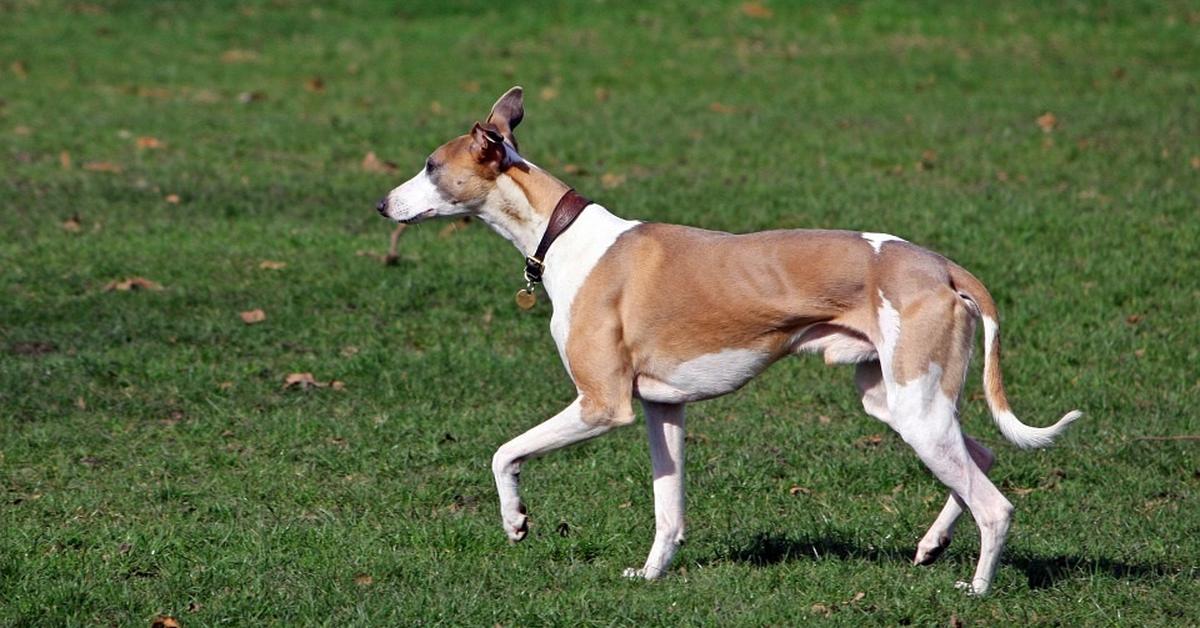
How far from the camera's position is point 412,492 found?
8.02m

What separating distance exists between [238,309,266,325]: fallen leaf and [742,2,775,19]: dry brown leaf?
11.9 meters

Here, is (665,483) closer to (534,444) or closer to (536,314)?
(534,444)

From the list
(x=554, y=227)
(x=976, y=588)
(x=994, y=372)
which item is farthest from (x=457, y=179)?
(x=976, y=588)

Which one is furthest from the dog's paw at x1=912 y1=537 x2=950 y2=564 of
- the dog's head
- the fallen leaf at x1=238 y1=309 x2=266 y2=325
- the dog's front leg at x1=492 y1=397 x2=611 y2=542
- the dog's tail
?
the fallen leaf at x1=238 y1=309 x2=266 y2=325

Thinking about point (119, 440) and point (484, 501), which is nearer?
point (484, 501)

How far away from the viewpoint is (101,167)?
14.3 meters

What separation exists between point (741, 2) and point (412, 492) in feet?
49.1

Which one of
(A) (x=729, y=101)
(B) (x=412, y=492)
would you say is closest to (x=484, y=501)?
(B) (x=412, y=492)

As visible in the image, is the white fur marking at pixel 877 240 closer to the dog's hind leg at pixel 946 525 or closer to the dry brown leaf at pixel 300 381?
the dog's hind leg at pixel 946 525

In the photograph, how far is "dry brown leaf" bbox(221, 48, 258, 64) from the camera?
19.3m

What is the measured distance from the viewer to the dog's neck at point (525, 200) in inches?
272

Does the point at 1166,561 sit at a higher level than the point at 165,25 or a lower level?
higher

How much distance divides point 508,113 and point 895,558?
2.56 metres

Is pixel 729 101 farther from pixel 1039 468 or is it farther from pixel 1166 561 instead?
pixel 1166 561
